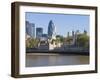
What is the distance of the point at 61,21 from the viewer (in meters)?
2.36

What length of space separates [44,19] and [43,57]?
356 millimetres

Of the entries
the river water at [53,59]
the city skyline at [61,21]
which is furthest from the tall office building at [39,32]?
the river water at [53,59]

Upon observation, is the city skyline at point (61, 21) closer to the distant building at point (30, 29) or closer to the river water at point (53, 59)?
the distant building at point (30, 29)

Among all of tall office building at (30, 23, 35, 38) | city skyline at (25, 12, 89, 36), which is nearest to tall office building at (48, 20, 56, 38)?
city skyline at (25, 12, 89, 36)

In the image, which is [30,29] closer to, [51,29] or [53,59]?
[51,29]

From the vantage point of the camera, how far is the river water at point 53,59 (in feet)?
7.35

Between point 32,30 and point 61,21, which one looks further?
point 61,21

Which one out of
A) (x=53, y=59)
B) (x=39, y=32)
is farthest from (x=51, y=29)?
(x=53, y=59)

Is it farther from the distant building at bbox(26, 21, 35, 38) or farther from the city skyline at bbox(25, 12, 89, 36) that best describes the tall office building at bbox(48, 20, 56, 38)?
the distant building at bbox(26, 21, 35, 38)

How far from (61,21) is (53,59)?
0.37 metres

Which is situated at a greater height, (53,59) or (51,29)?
(51,29)

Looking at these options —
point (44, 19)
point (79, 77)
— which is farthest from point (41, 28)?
point (79, 77)

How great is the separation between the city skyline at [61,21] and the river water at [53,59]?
0.74 ft

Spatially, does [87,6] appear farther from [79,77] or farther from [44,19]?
[79,77]
